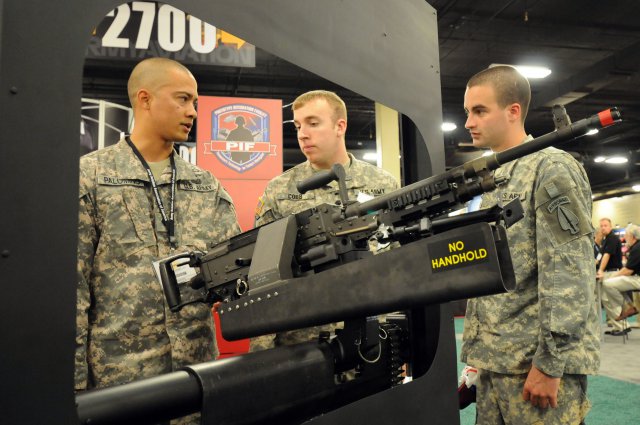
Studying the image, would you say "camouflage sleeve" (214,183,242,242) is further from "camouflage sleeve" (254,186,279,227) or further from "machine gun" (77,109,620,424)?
"machine gun" (77,109,620,424)

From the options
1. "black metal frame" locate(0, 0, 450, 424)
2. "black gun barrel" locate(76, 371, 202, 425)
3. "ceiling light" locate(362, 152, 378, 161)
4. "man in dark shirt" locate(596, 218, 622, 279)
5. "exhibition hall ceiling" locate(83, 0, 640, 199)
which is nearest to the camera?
"black metal frame" locate(0, 0, 450, 424)

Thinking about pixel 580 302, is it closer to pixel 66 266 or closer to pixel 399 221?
pixel 399 221

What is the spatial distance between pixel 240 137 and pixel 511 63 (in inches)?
235

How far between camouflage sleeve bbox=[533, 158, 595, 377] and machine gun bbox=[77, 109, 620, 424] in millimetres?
496

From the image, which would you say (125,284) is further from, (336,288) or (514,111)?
(514,111)

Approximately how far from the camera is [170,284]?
1.42m

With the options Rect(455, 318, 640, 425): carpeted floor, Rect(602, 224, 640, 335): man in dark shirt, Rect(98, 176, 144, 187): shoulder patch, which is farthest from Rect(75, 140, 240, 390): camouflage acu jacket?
Rect(602, 224, 640, 335): man in dark shirt

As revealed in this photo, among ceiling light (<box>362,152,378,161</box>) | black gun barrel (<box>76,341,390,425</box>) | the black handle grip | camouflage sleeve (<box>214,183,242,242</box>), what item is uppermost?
ceiling light (<box>362,152,378,161</box>)

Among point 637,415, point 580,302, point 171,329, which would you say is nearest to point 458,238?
point 580,302

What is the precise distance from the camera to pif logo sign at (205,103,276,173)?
3676mm

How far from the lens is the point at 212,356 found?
160 centimetres

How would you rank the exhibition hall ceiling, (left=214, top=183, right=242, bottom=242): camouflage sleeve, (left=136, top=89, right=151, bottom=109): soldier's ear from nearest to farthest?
(left=136, top=89, right=151, bottom=109): soldier's ear < (left=214, top=183, right=242, bottom=242): camouflage sleeve < the exhibition hall ceiling

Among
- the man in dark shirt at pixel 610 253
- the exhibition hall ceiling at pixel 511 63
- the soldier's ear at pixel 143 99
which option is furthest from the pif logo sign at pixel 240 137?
the man in dark shirt at pixel 610 253

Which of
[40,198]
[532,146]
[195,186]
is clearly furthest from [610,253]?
[40,198]
